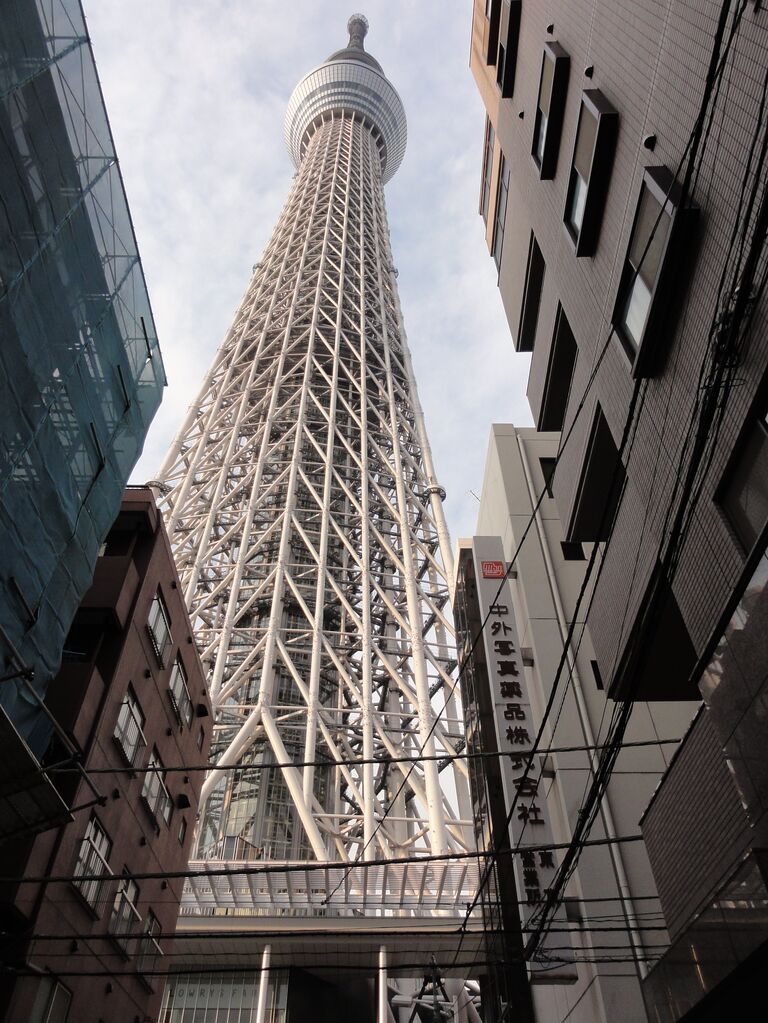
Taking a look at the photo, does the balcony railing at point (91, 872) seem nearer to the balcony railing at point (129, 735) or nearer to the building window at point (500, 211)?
the balcony railing at point (129, 735)

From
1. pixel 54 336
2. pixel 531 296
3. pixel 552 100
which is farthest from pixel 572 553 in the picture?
pixel 54 336

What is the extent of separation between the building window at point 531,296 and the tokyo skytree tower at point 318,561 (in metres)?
8.05

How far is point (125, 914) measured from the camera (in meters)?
13.9

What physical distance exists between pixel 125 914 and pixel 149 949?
72.5 inches

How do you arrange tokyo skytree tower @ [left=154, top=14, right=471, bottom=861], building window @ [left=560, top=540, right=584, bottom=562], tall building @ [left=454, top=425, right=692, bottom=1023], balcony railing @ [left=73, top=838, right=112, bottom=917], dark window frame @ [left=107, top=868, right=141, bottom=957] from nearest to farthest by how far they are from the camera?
1. balcony railing @ [left=73, top=838, right=112, bottom=917]
2. tall building @ [left=454, top=425, right=692, bottom=1023]
3. dark window frame @ [left=107, top=868, right=141, bottom=957]
4. building window @ [left=560, top=540, right=584, bottom=562]
5. tokyo skytree tower @ [left=154, top=14, right=471, bottom=861]

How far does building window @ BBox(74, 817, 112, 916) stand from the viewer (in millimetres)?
11930

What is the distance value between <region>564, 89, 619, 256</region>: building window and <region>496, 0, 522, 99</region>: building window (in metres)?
4.14

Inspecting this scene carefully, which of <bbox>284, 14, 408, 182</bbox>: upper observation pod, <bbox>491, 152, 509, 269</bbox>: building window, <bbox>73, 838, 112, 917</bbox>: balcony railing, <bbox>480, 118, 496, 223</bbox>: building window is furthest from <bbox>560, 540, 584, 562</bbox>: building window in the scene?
<bbox>284, 14, 408, 182</bbox>: upper observation pod

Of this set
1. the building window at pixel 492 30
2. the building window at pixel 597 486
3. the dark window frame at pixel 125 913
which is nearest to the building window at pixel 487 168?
the building window at pixel 492 30

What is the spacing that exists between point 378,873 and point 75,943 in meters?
A: 10.9

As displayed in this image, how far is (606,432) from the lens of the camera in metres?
11.1

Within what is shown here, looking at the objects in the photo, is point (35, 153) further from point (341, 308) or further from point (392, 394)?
point (341, 308)

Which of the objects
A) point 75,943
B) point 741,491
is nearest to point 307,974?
point 75,943

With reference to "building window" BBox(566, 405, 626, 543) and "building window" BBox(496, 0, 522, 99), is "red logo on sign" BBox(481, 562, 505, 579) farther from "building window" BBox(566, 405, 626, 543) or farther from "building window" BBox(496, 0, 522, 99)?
"building window" BBox(496, 0, 522, 99)
